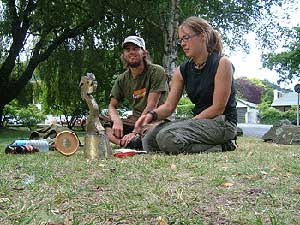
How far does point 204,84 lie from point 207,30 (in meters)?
0.47

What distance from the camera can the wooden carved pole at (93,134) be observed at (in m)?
3.54

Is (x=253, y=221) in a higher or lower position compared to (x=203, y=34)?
lower

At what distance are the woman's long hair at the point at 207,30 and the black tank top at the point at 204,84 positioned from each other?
89mm

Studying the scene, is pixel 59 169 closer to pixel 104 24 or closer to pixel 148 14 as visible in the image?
pixel 148 14

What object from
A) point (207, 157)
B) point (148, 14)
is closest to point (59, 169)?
point (207, 157)

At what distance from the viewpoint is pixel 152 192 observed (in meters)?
2.06

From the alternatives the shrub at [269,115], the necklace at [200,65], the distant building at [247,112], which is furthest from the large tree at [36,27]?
the distant building at [247,112]

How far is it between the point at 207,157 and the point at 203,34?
3.93 feet

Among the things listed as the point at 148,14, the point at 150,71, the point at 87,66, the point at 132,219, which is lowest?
the point at 132,219

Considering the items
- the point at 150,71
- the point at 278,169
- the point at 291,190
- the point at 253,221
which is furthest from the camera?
the point at 150,71

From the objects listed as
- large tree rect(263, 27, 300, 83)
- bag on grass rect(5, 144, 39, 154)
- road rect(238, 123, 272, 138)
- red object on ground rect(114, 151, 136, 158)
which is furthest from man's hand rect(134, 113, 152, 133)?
large tree rect(263, 27, 300, 83)

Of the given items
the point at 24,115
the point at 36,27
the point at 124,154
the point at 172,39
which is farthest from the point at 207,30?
the point at 24,115

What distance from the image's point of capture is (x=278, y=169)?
9.01 ft

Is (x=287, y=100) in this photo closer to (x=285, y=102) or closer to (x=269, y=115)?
(x=285, y=102)
